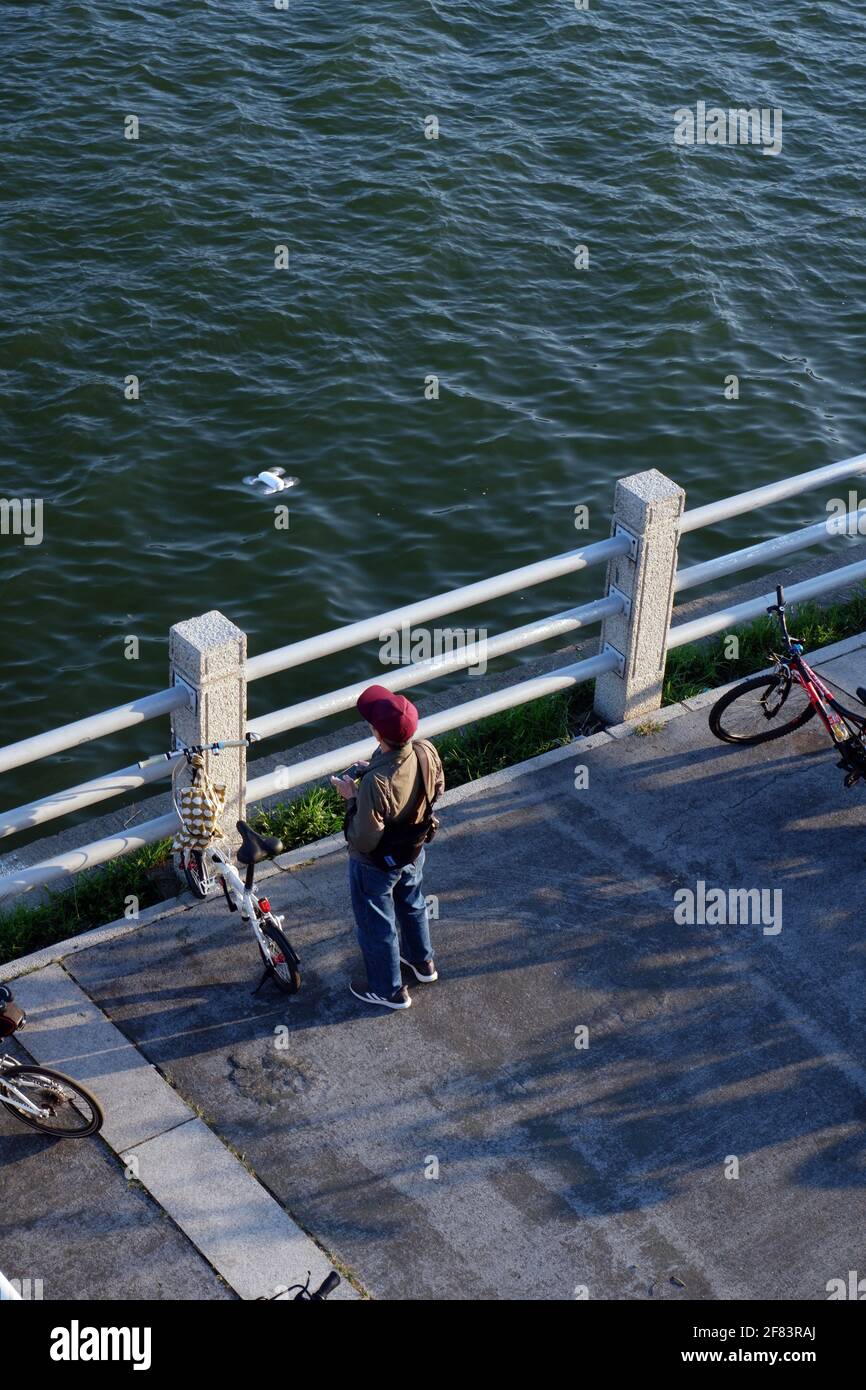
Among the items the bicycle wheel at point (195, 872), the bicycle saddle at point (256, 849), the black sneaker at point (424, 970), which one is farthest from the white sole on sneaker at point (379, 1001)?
the bicycle wheel at point (195, 872)

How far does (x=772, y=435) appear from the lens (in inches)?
620

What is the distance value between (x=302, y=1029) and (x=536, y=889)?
150cm

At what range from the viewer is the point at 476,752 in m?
9.49

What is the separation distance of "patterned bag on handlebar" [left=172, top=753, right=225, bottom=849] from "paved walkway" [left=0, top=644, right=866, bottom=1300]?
0.55 m

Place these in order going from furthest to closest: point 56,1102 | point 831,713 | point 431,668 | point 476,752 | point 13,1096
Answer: point 476,752 < point 831,713 < point 431,668 < point 56,1102 < point 13,1096

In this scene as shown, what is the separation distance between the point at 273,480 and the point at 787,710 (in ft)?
20.3

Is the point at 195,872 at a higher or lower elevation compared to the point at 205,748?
lower

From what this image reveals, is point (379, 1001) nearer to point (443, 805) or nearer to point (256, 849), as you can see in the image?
point (256, 849)

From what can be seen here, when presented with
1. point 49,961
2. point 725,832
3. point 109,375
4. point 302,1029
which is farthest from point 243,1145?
point 109,375

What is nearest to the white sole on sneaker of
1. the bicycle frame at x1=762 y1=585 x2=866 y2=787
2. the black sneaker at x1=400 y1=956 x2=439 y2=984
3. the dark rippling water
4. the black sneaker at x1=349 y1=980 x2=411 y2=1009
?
the black sneaker at x1=349 y1=980 x2=411 y2=1009

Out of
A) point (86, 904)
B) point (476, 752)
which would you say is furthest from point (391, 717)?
point (476, 752)

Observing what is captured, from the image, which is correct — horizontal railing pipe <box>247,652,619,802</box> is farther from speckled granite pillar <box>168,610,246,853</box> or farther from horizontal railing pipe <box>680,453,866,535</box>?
horizontal railing pipe <box>680,453,866,535</box>

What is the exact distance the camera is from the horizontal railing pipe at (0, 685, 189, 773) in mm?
7434

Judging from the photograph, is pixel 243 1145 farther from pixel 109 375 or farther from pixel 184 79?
pixel 184 79
